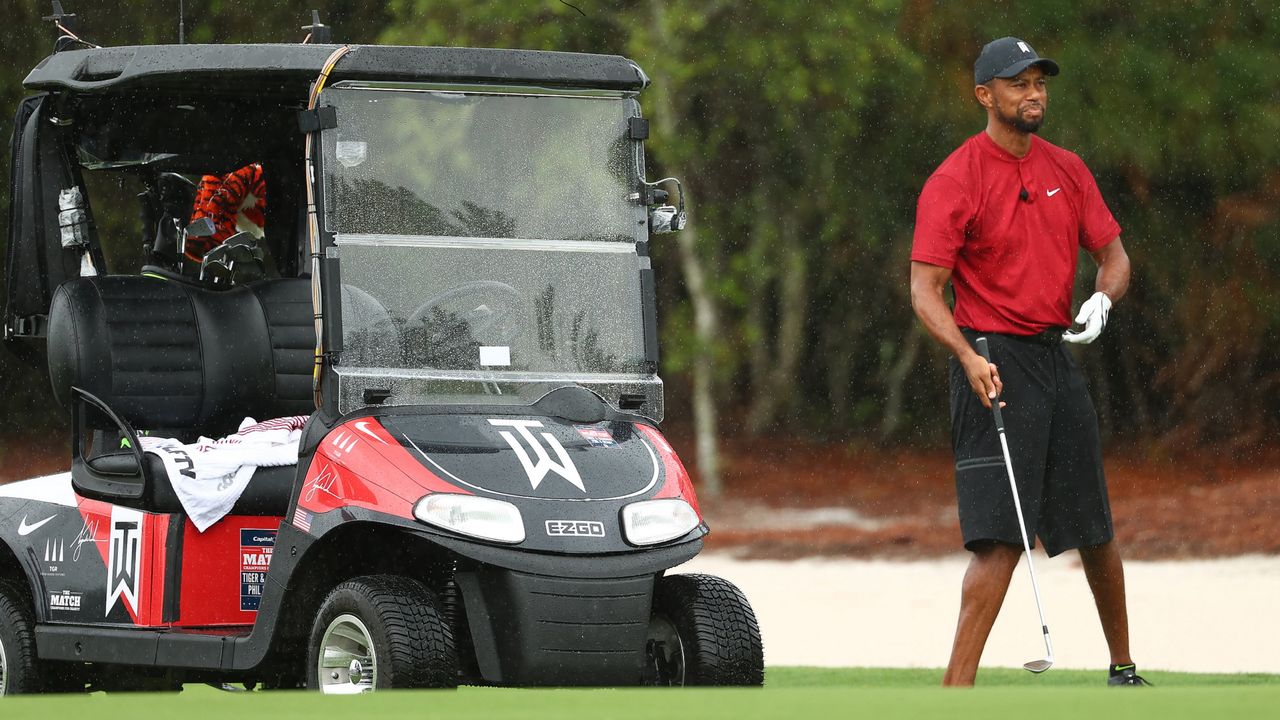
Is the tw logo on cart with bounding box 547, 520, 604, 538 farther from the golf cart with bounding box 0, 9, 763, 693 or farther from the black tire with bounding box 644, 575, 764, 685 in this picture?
the black tire with bounding box 644, 575, 764, 685

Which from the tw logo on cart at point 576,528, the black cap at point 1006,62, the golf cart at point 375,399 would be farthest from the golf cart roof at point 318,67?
the tw logo on cart at point 576,528

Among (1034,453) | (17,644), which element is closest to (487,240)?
(1034,453)

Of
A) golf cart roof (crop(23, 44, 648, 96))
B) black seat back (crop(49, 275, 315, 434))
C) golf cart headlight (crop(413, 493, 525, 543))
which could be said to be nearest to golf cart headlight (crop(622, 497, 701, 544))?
golf cart headlight (crop(413, 493, 525, 543))

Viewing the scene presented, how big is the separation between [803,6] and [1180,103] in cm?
326

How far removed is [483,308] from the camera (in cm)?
709

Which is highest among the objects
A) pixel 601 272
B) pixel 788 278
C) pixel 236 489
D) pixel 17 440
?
pixel 601 272

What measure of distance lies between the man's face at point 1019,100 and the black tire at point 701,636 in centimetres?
155

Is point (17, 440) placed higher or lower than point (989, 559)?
lower

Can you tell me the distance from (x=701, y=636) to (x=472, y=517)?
79 cm

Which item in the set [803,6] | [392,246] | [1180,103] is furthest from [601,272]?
[1180,103]

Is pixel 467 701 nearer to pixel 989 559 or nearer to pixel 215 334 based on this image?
pixel 989 559

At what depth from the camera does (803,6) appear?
18609mm

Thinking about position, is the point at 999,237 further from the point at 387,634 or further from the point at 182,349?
the point at 182,349

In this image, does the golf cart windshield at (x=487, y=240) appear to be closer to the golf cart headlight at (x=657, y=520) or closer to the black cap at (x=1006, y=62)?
the golf cart headlight at (x=657, y=520)
